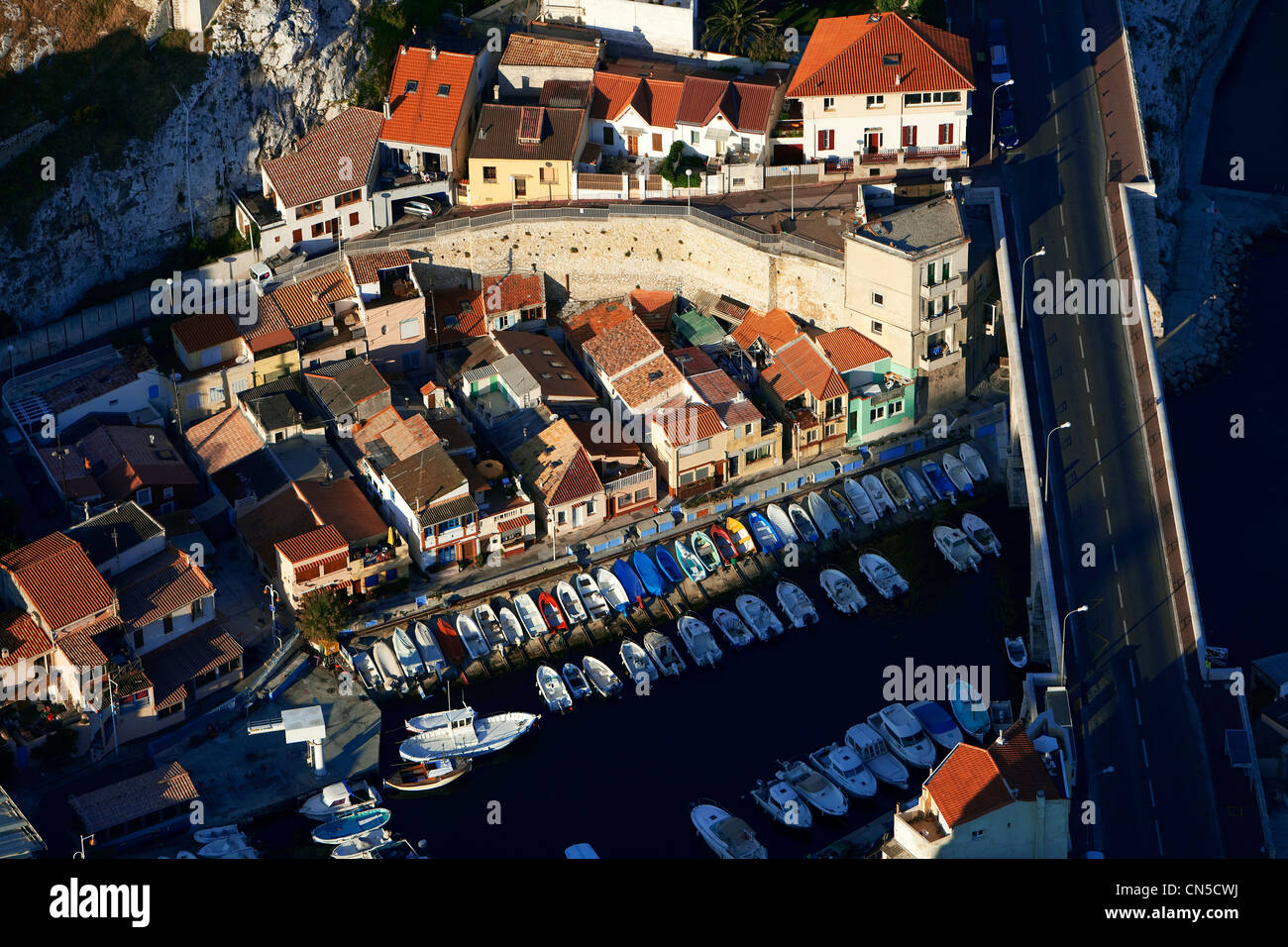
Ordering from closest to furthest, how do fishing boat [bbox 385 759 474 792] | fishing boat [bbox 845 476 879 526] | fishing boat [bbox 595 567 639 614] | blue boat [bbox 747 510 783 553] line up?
fishing boat [bbox 385 759 474 792], fishing boat [bbox 595 567 639 614], blue boat [bbox 747 510 783 553], fishing boat [bbox 845 476 879 526]

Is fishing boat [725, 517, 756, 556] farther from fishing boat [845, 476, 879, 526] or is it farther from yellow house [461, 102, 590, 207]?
yellow house [461, 102, 590, 207]

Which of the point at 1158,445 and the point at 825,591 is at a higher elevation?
the point at 1158,445

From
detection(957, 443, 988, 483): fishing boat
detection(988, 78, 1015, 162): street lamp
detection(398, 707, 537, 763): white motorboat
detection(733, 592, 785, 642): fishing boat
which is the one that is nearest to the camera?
detection(398, 707, 537, 763): white motorboat

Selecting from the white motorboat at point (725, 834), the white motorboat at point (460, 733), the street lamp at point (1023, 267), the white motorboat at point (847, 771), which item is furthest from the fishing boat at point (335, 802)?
the street lamp at point (1023, 267)

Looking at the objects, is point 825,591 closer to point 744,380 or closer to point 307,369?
point 744,380

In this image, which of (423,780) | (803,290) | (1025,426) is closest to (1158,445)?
(1025,426)

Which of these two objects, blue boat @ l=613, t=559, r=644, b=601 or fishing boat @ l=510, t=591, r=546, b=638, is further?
blue boat @ l=613, t=559, r=644, b=601

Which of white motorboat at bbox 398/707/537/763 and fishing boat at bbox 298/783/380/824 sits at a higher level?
white motorboat at bbox 398/707/537/763

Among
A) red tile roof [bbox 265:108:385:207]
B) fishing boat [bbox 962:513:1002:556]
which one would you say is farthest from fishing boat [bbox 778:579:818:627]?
red tile roof [bbox 265:108:385:207]
